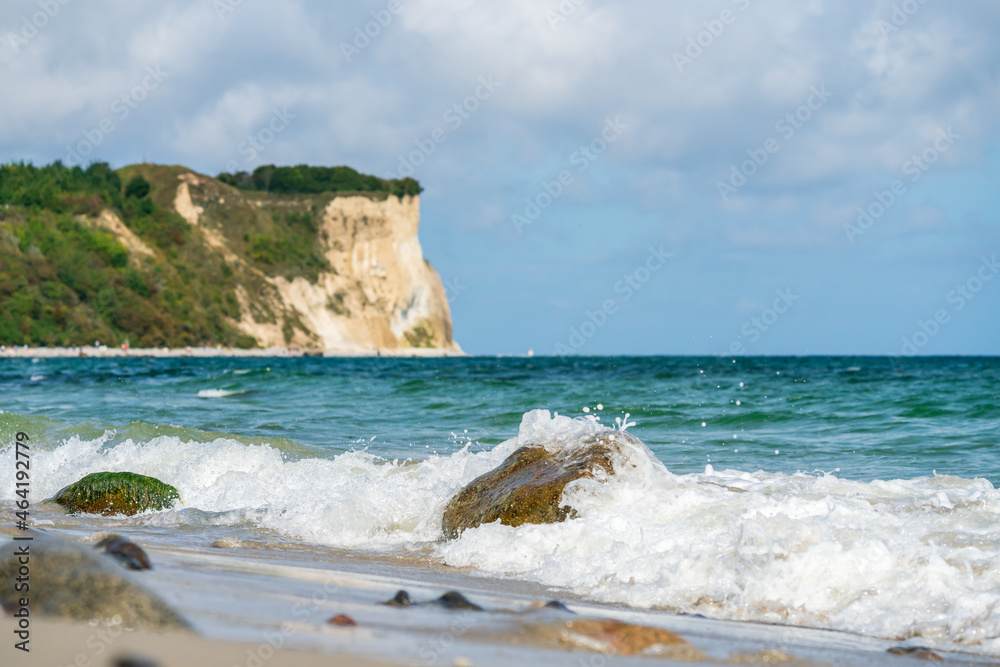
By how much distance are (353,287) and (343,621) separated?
87.1 metres

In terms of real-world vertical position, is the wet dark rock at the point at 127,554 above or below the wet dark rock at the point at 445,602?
above

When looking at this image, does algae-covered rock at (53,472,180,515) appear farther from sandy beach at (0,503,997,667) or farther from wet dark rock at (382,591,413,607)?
Answer: wet dark rock at (382,591,413,607)

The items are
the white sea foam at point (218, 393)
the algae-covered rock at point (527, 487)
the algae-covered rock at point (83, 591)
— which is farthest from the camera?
the white sea foam at point (218, 393)

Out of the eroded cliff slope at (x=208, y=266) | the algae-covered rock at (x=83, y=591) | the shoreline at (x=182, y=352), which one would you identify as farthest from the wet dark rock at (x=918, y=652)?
the eroded cliff slope at (x=208, y=266)

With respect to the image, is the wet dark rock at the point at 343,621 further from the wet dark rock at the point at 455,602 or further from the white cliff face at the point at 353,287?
the white cliff face at the point at 353,287

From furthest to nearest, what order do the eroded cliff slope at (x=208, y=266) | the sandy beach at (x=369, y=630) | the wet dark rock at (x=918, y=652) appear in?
the eroded cliff slope at (x=208, y=266) < the wet dark rock at (x=918, y=652) < the sandy beach at (x=369, y=630)

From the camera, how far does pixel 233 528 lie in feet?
24.6

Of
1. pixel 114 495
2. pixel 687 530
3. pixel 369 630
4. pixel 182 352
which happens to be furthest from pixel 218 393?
pixel 182 352

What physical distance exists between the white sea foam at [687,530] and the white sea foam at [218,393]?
11.5 metres

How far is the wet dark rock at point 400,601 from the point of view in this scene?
4.23 meters

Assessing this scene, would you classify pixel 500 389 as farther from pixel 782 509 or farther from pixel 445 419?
pixel 782 509

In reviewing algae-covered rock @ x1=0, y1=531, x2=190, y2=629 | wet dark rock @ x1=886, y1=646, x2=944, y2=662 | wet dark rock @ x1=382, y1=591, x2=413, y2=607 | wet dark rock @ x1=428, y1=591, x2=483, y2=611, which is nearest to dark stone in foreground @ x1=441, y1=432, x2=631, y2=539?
wet dark rock @ x1=428, y1=591, x2=483, y2=611

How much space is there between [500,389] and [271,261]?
6658 cm

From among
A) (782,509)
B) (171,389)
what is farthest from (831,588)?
(171,389)
